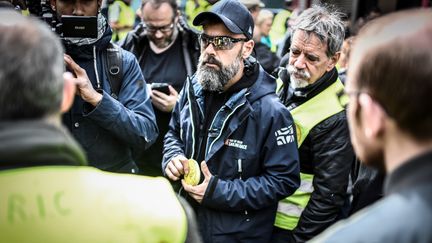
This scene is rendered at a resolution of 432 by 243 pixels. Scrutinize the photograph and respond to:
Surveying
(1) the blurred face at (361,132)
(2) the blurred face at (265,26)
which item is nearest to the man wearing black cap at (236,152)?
(1) the blurred face at (361,132)

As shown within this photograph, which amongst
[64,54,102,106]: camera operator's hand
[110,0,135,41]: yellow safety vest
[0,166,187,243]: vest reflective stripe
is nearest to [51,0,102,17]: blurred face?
[64,54,102,106]: camera operator's hand

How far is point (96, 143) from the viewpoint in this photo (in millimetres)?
3113

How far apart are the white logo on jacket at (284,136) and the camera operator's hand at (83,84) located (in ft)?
3.05

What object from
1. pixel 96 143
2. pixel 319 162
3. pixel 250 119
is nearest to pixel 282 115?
pixel 250 119

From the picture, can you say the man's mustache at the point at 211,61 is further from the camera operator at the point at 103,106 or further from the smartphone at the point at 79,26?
the smartphone at the point at 79,26

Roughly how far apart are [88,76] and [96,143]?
0.37 m

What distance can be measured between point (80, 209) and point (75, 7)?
209 cm

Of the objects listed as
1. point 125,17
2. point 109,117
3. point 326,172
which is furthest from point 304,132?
point 125,17

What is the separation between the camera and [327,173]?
307cm

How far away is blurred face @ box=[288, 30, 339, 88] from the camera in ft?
10.7

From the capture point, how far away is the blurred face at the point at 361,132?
1.45 m

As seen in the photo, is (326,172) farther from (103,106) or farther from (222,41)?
(103,106)

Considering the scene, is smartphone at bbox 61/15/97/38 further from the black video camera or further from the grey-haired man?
the grey-haired man

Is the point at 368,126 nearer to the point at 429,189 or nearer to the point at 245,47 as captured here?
the point at 429,189
